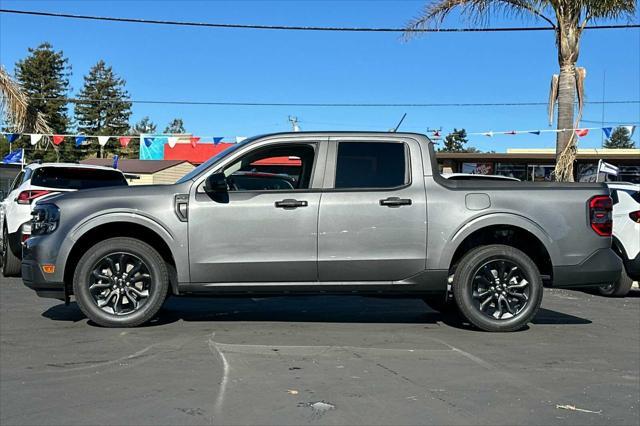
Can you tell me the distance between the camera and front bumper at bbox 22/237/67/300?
19.9 ft

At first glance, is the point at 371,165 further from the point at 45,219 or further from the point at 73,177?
the point at 73,177

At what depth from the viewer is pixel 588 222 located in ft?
20.7

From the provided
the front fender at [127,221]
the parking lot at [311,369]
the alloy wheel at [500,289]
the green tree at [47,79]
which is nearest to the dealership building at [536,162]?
the alloy wheel at [500,289]

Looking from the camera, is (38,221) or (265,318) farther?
(265,318)

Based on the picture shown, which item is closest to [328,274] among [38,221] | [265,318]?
[265,318]

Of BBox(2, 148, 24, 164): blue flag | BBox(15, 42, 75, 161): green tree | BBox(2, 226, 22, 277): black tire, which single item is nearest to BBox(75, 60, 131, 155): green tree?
BBox(15, 42, 75, 161): green tree

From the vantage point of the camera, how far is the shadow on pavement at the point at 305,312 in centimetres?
690

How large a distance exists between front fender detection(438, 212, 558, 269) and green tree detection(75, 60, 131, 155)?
69.2m

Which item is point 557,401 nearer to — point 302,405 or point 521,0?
point 302,405

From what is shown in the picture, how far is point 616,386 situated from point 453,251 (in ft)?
6.29

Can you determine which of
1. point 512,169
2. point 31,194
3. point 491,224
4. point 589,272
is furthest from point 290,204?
point 512,169

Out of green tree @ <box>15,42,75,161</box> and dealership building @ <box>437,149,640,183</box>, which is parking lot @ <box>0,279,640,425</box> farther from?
green tree @ <box>15,42,75,161</box>

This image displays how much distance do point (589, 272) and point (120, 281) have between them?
4607 millimetres

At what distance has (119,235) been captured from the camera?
6.40m
